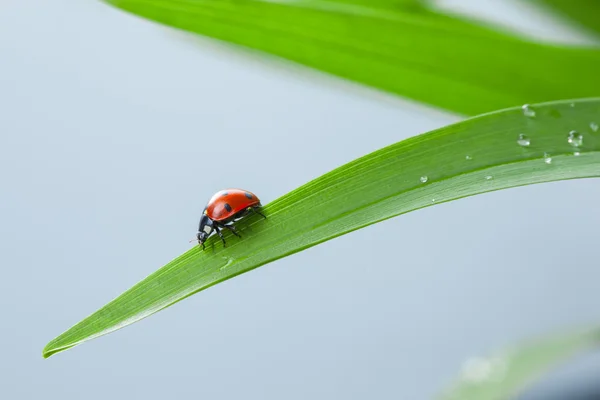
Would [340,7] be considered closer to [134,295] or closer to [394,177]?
[394,177]

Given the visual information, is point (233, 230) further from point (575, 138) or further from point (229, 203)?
point (575, 138)

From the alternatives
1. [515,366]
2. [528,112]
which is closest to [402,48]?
[528,112]

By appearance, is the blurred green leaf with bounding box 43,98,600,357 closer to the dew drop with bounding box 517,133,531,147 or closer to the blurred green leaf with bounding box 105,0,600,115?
the dew drop with bounding box 517,133,531,147

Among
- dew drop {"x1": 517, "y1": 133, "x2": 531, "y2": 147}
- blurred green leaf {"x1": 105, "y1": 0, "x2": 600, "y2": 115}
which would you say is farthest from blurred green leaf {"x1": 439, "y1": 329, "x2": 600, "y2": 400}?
dew drop {"x1": 517, "y1": 133, "x2": 531, "y2": 147}

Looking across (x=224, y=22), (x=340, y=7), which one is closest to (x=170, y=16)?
(x=224, y=22)

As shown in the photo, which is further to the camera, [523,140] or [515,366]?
[515,366]

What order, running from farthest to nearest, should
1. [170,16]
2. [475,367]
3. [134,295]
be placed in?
[475,367]
[170,16]
[134,295]
